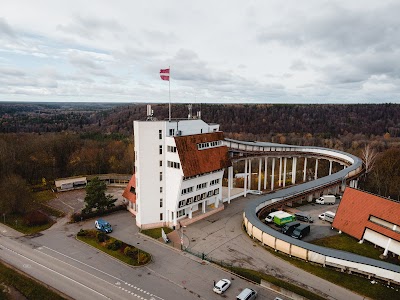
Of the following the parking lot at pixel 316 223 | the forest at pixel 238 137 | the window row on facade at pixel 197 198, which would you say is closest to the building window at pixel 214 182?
the window row on facade at pixel 197 198

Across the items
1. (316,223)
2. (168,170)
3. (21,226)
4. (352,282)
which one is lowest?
(21,226)

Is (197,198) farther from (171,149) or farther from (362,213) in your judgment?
(362,213)

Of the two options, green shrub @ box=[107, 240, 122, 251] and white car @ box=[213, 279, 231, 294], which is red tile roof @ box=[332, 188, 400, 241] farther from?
green shrub @ box=[107, 240, 122, 251]

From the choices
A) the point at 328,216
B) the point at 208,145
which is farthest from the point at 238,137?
the point at 328,216

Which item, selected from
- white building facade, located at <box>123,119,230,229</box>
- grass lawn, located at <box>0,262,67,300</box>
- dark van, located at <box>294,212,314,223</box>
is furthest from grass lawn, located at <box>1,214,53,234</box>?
dark van, located at <box>294,212,314,223</box>

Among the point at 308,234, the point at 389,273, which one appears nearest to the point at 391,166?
the point at 308,234
